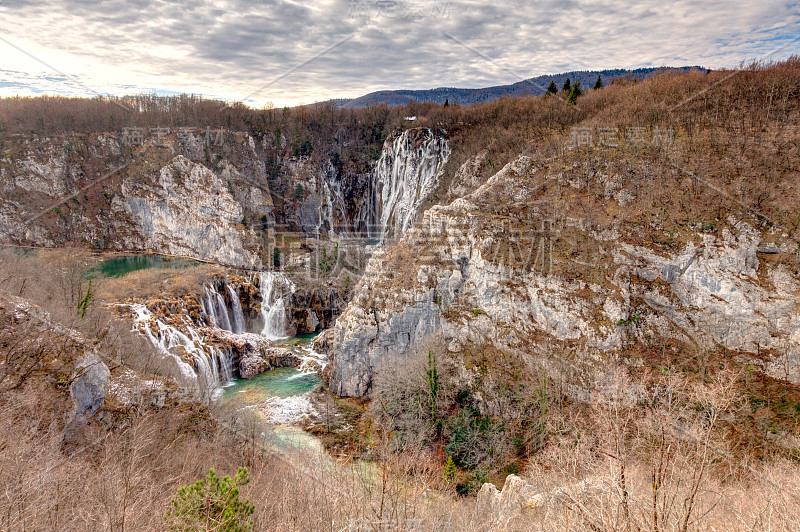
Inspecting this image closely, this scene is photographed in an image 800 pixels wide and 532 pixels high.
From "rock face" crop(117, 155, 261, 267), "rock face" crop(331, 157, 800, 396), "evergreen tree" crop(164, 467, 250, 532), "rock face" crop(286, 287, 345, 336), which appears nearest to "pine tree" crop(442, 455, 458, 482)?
A: "rock face" crop(331, 157, 800, 396)

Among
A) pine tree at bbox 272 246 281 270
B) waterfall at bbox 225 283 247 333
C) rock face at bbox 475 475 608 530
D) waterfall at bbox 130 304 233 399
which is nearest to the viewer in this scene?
rock face at bbox 475 475 608 530

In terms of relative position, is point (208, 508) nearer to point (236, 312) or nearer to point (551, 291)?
point (551, 291)

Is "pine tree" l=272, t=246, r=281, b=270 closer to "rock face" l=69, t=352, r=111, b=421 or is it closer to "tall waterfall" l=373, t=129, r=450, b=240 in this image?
"tall waterfall" l=373, t=129, r=450, b=240

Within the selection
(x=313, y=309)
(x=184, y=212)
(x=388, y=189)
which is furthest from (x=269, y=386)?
(x=184, y=212)

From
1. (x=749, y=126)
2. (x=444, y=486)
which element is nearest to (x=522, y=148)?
(x=749, y=126)

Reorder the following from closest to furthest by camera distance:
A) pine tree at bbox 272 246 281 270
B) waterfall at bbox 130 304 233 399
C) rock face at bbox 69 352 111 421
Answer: rock face at bbox 69 352 111 421 < waterfall at bbox 130 304 233 399 < pine tree at bbox 272 246 281 270

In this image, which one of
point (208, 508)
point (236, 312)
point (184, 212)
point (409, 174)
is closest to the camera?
point (208, 508)
